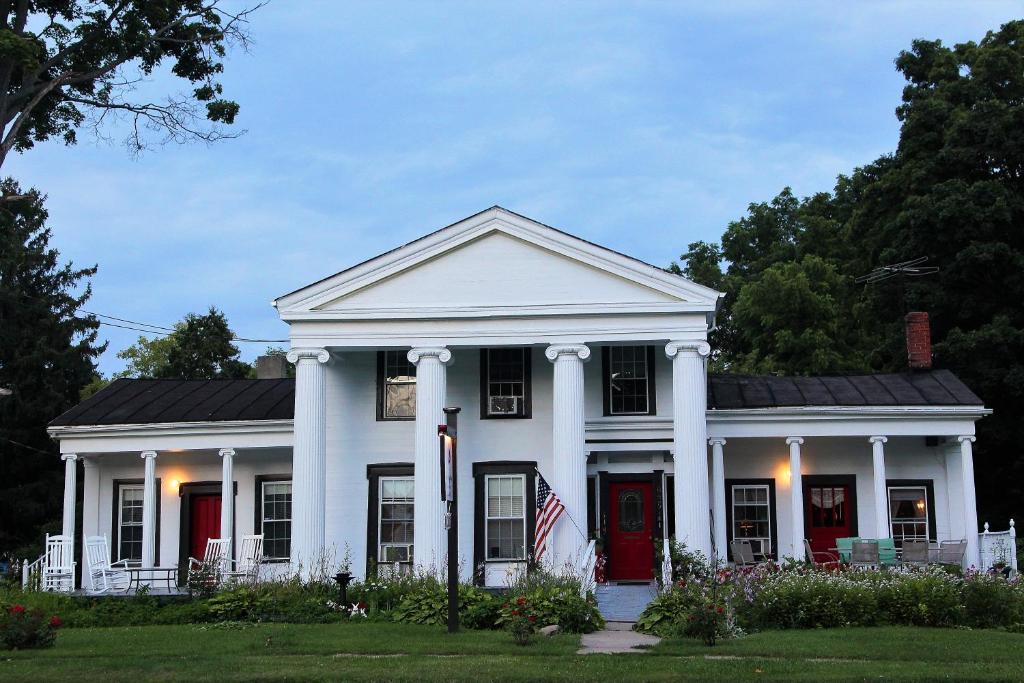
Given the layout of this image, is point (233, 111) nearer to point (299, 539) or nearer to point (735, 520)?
point (299, 539)

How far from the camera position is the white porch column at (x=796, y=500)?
81.6ft

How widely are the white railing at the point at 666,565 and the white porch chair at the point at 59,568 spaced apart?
12.2 metres

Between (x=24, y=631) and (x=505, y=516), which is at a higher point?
(x=505, y=516)

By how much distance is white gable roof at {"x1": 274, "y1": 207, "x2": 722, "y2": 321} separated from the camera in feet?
80.5

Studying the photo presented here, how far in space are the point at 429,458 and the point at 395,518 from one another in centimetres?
226

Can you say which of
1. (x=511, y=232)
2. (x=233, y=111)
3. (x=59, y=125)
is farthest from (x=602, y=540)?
(x=59, y=125)

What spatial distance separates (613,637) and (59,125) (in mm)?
15979

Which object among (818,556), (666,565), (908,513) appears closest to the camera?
(666,565)

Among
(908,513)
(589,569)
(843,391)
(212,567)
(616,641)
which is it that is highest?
(843,391)

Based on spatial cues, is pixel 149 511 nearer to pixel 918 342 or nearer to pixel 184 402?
pixel 184 402

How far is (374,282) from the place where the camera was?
2523 cm

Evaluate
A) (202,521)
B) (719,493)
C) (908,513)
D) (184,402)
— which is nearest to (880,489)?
(908,513)

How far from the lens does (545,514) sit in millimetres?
23688

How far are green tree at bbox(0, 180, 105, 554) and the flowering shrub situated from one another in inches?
890
